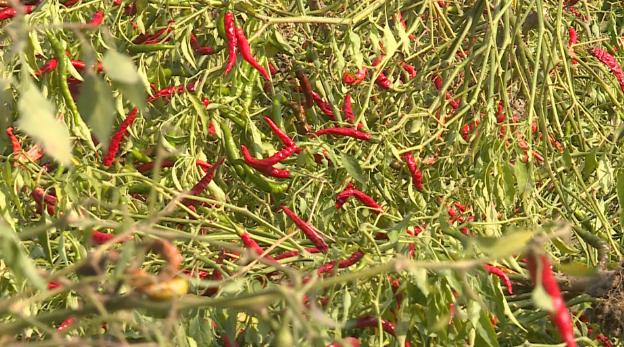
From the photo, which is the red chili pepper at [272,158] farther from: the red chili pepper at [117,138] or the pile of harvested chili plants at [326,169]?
the red chili pepper at [117,138]

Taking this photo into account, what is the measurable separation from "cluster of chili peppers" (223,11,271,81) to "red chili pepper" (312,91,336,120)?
0.98 ft

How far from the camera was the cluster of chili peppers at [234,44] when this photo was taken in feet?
7.73

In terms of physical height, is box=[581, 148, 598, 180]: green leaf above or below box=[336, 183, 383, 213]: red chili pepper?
below

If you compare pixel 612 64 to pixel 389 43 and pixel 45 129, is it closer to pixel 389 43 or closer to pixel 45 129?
pixel 389 43

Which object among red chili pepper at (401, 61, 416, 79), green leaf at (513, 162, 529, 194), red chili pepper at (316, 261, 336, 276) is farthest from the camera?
red chili pepper at (401, 61, 416, 79)

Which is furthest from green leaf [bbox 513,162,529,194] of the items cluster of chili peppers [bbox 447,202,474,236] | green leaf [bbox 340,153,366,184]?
green leaf [bbox 340,153,366,184]

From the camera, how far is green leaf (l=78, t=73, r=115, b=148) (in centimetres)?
82

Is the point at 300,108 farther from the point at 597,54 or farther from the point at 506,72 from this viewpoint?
the point at 597,54

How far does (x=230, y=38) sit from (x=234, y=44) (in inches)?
0.8

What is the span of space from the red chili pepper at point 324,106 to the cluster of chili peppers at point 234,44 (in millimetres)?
298

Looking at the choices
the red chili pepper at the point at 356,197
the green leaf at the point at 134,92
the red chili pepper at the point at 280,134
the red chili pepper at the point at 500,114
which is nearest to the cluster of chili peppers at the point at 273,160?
the red chili pepper at the point at 280,134

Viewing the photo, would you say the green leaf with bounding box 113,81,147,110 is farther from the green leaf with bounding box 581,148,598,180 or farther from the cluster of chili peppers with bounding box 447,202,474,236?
the green leaf with bounding box 581,148,598,180

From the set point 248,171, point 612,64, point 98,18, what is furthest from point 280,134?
point 612,64

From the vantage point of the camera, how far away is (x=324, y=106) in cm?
270
